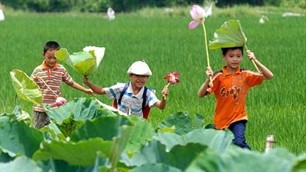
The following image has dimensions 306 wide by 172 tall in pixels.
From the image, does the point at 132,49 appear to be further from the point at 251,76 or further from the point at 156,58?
the point at 251,76

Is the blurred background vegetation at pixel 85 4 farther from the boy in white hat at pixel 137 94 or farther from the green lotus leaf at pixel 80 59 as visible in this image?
the green lotus leaf at pixel 80 59

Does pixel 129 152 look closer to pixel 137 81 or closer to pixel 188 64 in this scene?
pixel 137 81

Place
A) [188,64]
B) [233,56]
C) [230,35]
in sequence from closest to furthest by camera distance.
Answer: [230,35], [233,56], [188,64]

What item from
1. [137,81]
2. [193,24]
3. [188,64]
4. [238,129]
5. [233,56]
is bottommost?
[188,64]

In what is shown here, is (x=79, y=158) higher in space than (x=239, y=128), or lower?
higher

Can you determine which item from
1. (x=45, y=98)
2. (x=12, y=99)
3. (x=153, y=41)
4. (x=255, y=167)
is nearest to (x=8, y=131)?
(x=255, y=167)

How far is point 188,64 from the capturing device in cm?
1314

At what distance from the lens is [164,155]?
1.48 metres

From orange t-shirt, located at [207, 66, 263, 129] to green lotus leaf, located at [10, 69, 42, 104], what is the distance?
2605 millimetres

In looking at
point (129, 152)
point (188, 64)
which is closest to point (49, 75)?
point (129, 152)

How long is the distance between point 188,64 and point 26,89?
10664 millimetres

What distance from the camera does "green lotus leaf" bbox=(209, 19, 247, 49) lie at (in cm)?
350

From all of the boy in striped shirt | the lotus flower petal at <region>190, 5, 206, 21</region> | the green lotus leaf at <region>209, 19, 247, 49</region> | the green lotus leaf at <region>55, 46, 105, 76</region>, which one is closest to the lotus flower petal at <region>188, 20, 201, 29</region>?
the lotus flower petal at <region>190, 5, 206, 21</region>

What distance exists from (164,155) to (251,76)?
12.1ft
